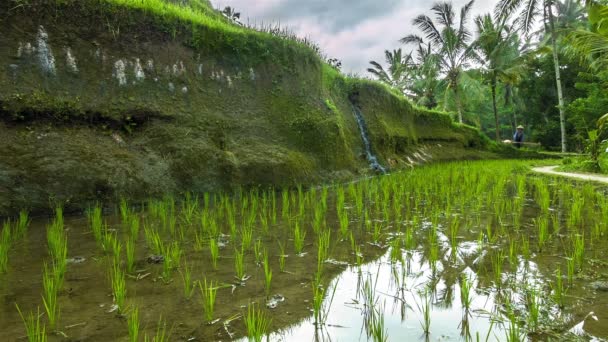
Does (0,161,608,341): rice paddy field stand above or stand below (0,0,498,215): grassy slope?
below

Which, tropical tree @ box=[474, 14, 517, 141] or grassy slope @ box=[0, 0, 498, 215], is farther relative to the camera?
tropical tree @ box=[474, 14, 517, 141]

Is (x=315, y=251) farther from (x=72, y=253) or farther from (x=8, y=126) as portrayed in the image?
(x=8, y=126)

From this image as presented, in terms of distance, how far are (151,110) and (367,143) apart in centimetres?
576

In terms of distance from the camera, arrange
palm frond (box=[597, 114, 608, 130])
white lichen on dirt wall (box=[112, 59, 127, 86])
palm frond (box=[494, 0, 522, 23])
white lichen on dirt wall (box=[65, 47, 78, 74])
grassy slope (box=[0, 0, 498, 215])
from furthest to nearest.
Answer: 1. palm frond (box=[494, 0, 522, 23])
2. palm frond (box=[597, 114, 608, 130])
3. white lichen on dirt wall (box=[112, 59, 127, 86])
4. white lichen on dirt wall (box=[65, 47, 78, 74])
5. grassy slope (box=[0, 0, 498, 215])

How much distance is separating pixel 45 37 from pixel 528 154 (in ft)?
59.1

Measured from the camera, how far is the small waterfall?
29.3 feet

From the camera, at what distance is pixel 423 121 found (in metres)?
13.0

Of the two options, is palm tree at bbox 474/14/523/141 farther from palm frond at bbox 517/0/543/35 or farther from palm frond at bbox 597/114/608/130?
palm frond at bbox 597/114/608/130

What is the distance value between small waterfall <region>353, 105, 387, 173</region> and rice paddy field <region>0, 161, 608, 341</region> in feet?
17.9

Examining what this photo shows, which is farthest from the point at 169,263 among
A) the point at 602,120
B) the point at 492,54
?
the point at 492,54

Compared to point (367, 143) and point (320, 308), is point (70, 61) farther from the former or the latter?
point (367, 143)

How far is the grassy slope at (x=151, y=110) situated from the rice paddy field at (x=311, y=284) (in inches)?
37.4

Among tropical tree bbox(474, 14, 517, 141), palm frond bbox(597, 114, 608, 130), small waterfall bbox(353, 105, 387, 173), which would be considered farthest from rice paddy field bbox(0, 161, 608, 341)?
tropical tree bbox(474, 14, 517, 141)

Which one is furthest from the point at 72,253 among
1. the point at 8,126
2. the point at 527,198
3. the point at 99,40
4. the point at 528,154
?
the point at 528,154
